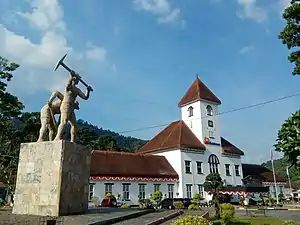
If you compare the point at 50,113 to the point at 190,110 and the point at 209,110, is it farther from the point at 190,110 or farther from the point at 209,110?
the point at 209,110

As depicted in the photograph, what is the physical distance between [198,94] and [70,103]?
36.5m

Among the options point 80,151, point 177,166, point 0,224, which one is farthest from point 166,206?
point 0,224

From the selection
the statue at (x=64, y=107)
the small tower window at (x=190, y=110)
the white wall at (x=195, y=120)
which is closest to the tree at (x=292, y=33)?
the statue at (x=64, y=107)

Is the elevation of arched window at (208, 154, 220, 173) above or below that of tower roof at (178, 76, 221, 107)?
below

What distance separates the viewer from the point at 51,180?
1074cm

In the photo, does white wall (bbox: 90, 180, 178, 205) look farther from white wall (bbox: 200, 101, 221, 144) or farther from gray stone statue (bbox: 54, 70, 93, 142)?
gray stone statue (bbox: 54, 70, 93, 142)

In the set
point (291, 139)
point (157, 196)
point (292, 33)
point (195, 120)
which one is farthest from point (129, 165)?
point (291, 139)

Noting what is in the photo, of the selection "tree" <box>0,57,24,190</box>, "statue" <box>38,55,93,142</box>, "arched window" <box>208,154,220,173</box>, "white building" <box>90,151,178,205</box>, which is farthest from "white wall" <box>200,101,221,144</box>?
"statue" <box>38,55,93,142</box>

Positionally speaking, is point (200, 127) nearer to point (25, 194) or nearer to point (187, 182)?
point (187, 182)

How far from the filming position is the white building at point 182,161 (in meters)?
35.7

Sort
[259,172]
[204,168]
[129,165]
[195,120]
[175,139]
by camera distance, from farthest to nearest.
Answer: [259,172]
[195,120]
[204,168]
[175,139]
[129,165]

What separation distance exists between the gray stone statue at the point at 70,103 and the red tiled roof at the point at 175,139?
2954 cm

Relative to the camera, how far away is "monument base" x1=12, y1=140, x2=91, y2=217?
10602 mm

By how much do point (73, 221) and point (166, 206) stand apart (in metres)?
22.0
